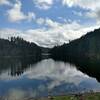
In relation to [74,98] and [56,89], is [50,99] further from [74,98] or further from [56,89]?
[56,89]

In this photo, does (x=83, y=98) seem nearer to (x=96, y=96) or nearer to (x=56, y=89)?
(x=96, y=96)

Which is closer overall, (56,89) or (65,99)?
(65,99)

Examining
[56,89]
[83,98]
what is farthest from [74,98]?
[56,89]

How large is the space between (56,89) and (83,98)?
2717 cm

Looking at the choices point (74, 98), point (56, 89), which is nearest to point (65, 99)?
point (74, 98)

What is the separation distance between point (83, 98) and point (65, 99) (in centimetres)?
215

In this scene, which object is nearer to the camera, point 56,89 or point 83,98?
point 83,98

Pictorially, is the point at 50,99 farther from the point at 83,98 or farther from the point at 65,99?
the point at 83,98

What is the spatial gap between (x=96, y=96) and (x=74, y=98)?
279 cm

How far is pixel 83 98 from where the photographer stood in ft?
107

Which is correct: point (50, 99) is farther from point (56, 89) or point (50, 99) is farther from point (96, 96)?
point (56, 89)

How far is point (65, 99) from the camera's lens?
33562mm

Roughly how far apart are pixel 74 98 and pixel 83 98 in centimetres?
102

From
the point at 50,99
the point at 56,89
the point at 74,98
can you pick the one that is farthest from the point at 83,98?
the point at 56,89
